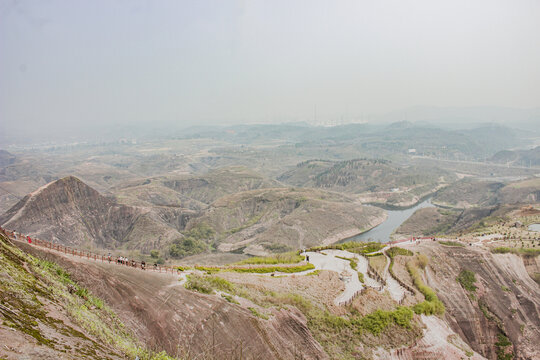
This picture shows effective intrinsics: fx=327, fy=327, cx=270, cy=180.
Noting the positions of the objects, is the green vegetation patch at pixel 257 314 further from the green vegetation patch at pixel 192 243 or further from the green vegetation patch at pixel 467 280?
the green vegetation patch at pixel 192 243

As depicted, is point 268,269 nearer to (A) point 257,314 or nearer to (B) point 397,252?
(A) point 257,314

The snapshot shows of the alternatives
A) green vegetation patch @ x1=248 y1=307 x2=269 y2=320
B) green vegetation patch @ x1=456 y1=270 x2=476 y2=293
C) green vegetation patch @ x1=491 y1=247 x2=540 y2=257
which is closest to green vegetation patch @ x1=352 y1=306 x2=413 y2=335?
green vegetation patch @ x1=248 y1=307 x2=269 y2=320

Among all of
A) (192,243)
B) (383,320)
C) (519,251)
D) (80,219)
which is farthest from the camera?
(192,243)

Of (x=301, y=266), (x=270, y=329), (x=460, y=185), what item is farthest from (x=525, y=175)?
(x=270, y=329)

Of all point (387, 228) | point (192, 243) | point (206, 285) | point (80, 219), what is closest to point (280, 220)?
point (192, 243)

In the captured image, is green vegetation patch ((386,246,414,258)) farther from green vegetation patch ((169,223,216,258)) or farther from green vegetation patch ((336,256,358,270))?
green vegetation patch ((169,223,216,258))
